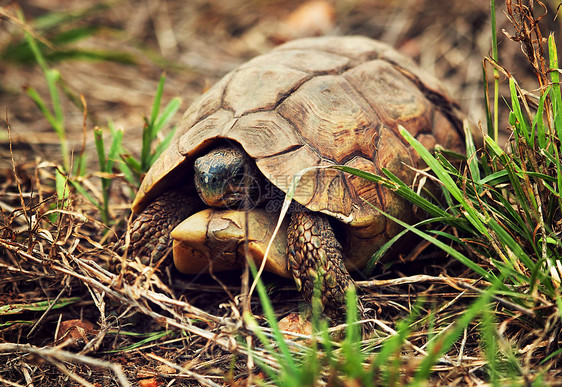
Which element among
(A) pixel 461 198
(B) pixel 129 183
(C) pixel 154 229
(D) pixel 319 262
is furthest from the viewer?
(B) pixel 129 183

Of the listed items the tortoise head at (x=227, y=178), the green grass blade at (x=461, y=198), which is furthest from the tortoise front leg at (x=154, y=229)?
the green grass blade at (x=461, y=198)

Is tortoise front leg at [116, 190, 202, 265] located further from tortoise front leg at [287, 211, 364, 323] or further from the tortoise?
tortoise front leg at [287, 211, 364, 323]

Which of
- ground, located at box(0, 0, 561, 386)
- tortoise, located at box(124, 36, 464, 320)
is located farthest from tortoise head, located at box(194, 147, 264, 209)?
ground, located at box(0, 0, 561, 386)

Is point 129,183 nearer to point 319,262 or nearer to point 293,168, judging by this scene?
point 293,168

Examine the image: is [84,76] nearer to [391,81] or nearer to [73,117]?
[73,117]

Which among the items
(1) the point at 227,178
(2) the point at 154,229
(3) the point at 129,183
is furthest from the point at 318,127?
(3) the point at 129,183

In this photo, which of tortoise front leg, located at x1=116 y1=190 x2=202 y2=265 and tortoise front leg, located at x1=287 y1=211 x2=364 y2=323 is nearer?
tortoise front leg, located at x1=287 y1=211 x2=364 y2=323
